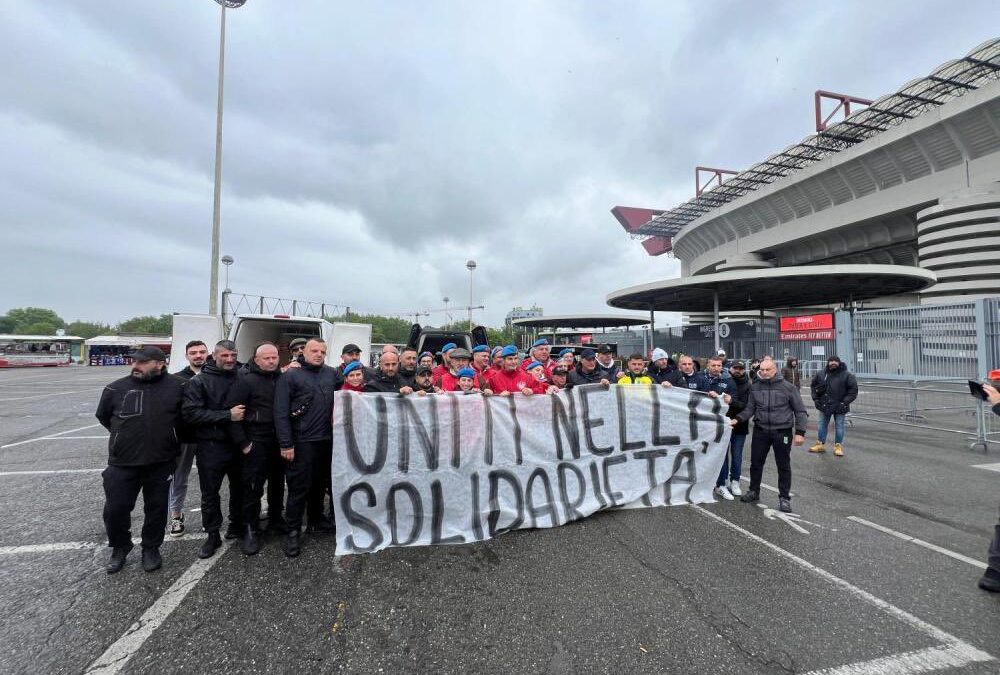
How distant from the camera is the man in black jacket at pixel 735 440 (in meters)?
5.27

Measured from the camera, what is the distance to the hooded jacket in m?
4.86

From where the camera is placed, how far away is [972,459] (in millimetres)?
7031

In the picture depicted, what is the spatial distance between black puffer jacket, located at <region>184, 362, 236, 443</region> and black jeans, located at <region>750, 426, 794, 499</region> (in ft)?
17.9

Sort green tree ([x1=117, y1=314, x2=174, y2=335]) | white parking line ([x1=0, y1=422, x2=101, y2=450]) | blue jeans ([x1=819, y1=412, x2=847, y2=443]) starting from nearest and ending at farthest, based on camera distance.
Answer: blue jeans ([x1=819, y1=412, x2=847, y2=443]) → white parking line ([x1=0, y1=422, x2=101, y2=450]) → green tree ([x1=117, y1=314, x2=174, y2=335])

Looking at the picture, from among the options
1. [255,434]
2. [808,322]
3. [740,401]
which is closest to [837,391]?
[740,401]

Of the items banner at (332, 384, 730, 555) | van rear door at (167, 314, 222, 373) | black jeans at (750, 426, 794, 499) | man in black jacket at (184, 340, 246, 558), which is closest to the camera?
man in black jacket at (184, 340, 246, 558)

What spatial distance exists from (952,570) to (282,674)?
496cm

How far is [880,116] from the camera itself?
105 feet

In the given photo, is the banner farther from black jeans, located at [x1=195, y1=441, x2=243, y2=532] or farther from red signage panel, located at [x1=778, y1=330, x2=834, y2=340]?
red signage panel, located at [x1=778, y1=330, x2=834, y2=340]

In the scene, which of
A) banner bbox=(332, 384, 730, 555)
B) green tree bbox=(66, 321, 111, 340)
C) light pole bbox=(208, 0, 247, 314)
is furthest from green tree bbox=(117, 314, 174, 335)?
banner bbox=(332, 384, 730, 555)

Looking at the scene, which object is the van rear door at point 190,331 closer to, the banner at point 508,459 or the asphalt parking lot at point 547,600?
the asphalt parking lot at point 547,600

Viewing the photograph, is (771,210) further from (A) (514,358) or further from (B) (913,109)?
(A) (514,358)

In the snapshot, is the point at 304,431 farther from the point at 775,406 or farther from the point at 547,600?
the point at 775,406

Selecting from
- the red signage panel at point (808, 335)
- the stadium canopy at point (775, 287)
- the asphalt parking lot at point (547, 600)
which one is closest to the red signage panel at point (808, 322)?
the red signage panel at point (808, 335)
